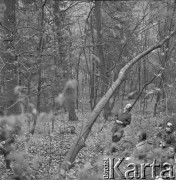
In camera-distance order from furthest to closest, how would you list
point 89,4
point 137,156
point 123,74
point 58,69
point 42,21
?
point 89,4, point 58,69, point 42,21, point 123,74, point 137,156

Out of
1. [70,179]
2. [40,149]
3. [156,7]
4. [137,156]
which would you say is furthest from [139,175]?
[156,7]

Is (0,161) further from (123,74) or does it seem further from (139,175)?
(139,175)

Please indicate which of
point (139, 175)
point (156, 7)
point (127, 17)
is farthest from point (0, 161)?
point (127, 17)

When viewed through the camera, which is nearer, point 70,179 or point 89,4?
point 70,179

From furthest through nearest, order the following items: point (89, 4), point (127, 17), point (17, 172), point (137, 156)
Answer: point (89, 4), point (127, 17), point (137, 156), point (17, 172)

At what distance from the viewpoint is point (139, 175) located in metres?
4.59

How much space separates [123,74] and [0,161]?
14.5 ft

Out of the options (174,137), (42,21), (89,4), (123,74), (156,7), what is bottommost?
(174,137)

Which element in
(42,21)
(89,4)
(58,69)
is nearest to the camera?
(42,21)

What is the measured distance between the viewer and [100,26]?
662 inches

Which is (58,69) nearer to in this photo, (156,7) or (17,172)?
(156,7)

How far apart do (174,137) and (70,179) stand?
517cm

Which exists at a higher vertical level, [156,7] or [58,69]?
[156,7]

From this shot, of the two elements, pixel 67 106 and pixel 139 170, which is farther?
pixel 67 106
